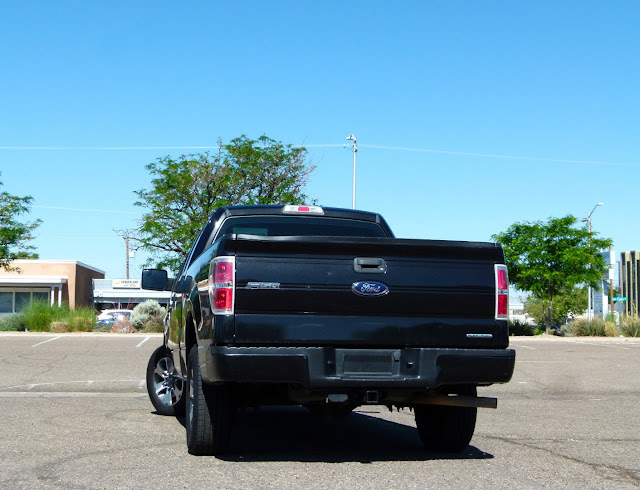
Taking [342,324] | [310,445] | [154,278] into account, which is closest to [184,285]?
[154,278]

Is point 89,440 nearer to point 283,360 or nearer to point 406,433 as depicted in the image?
point 283,360

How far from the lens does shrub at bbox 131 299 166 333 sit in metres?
30.9

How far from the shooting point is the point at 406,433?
850 centimetres

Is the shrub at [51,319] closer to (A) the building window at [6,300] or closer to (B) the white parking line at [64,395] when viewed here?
(B) the white parking line at [64,395]

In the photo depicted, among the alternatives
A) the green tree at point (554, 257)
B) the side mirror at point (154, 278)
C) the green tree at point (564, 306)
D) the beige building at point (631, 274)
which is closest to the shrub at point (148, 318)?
the green tree at point (554, 257)

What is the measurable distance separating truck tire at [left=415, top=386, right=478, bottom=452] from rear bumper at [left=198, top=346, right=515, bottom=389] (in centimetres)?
56

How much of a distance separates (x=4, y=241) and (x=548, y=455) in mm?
32981

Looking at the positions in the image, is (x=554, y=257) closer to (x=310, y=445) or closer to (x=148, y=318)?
(x=148, y=318)

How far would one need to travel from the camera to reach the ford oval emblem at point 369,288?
604 cm

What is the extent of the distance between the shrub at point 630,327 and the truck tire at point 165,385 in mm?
27744

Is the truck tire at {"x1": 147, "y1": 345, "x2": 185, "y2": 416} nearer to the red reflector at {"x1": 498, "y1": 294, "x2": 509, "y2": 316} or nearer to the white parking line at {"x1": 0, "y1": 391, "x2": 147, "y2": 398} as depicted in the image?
the white parking line at {"x1": 0, "y1": 391, "x2": 147, "y2": 398}

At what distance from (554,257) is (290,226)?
3250 centimetres

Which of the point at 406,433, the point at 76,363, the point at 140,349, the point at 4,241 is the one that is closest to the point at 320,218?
the point at 406,433

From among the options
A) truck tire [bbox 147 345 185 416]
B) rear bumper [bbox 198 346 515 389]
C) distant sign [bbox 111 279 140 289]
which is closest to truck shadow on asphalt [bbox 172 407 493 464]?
truck tire [bbox 147 345 185 416]
